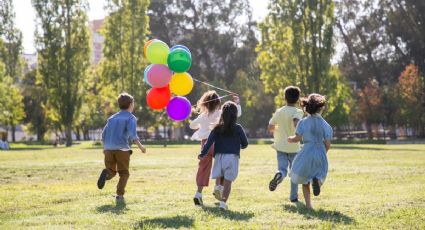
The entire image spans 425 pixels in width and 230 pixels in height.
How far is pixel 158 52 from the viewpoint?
35.7 feet

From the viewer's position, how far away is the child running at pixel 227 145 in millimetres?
8531

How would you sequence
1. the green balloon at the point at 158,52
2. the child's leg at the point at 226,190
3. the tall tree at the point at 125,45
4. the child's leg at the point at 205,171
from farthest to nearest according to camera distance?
the tall tree at the point at 125,45
the green balloon at the point at 158,52
the child's leg at the point at 205,171
the child's leg at the point at 226,190

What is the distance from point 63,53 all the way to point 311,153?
45.5 m

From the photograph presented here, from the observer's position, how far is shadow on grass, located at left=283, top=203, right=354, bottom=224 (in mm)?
7248

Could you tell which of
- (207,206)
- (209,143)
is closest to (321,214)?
(207,206)

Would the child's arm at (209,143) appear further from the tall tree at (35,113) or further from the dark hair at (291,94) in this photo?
the tall tree at (35,113)

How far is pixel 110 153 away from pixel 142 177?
5015 mm

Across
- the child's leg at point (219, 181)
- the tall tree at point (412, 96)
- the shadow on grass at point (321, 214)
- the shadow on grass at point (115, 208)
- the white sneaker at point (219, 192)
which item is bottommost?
the shadow on grass at point (321, 214)

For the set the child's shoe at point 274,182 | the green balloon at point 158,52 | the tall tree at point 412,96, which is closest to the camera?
the child's shoe at point 274,182

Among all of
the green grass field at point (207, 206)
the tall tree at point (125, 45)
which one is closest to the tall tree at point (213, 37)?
the tall tree at point (125, 45)

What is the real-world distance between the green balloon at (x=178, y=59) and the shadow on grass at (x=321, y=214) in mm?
3536

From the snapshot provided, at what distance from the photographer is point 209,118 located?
9.55 meters

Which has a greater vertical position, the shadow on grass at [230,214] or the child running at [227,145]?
the child running at [227,145]

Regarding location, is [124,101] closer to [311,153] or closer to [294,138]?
[294,138]
